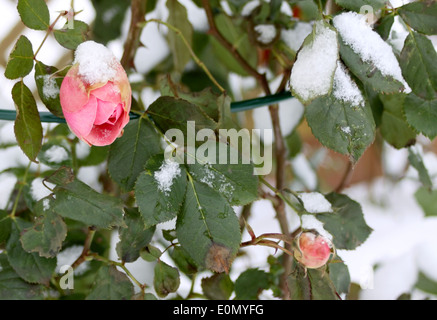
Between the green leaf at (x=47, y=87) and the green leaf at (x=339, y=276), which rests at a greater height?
the green leaf at (x=47, y=87)

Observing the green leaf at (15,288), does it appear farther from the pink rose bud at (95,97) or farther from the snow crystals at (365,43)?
the snow crystals at (365,43)

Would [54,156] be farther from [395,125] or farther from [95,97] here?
[395,125]

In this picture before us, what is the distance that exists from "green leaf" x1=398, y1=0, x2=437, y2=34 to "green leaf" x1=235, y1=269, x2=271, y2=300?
11.0 inches

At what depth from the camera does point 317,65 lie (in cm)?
33

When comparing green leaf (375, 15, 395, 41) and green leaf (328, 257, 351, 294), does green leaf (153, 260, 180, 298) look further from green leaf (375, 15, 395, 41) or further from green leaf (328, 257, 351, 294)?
green leaf (375, 15, 395, 41)

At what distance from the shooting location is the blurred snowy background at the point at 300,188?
597 mm

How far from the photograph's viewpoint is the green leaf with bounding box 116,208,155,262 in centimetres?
42

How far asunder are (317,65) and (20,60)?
0.20 m

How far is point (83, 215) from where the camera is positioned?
39cm

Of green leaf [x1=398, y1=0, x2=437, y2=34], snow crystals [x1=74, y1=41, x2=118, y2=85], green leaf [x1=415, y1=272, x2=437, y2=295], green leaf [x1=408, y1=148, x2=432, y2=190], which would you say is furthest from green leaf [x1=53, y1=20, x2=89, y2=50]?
green leaf [x1=415, y1=272, x2=437, y2=295]

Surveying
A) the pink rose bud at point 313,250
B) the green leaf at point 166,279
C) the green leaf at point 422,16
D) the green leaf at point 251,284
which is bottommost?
the green leaf at point 251,284

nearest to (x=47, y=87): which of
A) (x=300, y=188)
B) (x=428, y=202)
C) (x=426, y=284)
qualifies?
(x=300, y=188)

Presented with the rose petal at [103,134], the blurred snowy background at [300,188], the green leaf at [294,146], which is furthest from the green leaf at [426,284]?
the rose petal at [103,134]

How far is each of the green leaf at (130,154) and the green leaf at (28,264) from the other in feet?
0.35
